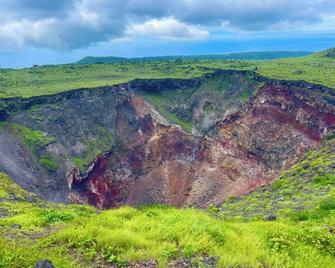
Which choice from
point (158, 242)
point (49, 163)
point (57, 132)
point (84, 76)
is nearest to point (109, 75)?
point (84, 76)

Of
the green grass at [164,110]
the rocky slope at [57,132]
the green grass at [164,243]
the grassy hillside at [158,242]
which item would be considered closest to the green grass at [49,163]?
the rocky slope at [57,132]

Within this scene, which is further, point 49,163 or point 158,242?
point 49,163

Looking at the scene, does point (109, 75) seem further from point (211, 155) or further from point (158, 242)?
point (158, 242)

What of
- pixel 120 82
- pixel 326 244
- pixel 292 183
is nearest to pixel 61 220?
pixel 326 244

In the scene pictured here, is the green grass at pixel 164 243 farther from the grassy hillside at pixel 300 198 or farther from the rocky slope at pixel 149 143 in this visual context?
the rocky slope at pixel 149 143

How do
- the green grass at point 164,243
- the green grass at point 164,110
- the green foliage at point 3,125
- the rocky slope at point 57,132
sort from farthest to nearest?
the green grass at point 164,110, the green foliage at point 3,125, the rocky slope at point 57,132, the green grass at point 164,243

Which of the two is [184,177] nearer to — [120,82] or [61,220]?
[120,82]
